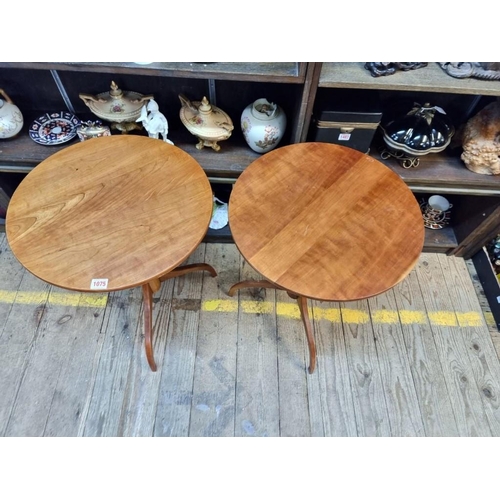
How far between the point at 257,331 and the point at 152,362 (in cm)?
45

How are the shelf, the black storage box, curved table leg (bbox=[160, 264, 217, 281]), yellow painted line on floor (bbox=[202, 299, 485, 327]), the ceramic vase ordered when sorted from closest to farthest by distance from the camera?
the shelf → the black storage box → the ceramic vase → curved table leg (bbox=[160, 264, 217, 281]) → yellow painted line on floor (bbox=[202, 299, 485, 327])

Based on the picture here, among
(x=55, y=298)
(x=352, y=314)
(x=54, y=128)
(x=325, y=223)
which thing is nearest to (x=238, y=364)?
(x=352, y=314)

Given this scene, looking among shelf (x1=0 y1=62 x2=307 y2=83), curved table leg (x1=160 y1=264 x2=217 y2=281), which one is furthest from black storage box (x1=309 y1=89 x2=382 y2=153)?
curved table leg (x1=160 y1=264 x2=217 y2=281)

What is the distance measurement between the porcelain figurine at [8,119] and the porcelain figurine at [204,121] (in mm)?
635

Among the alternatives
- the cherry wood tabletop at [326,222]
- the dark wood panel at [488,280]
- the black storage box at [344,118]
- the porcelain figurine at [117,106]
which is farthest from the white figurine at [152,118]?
the dark wood panel at [488,280]

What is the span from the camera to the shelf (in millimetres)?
1106

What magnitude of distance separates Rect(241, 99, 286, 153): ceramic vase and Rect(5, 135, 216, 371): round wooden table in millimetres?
309

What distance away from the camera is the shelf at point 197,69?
1106 mm

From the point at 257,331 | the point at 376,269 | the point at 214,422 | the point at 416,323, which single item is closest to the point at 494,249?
the point at 416,323

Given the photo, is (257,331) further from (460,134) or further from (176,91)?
(460,134)

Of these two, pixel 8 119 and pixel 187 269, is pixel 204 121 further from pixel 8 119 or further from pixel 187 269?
pixel 8 119

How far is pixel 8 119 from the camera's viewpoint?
1351mm

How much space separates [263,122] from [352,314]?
0.92 metres

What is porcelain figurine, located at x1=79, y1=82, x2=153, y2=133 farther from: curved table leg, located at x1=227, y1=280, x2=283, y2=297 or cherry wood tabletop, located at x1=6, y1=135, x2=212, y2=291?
curved table leg, located at x1=227, y1=280, x2=283, y2=297
